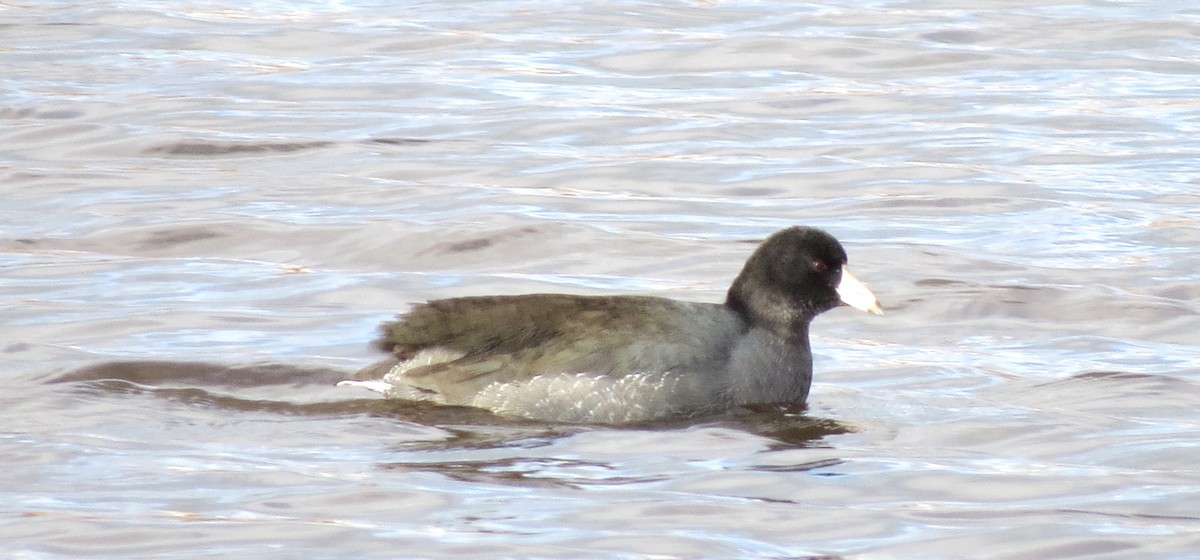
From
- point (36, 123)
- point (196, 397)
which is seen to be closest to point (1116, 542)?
point (196, 397)

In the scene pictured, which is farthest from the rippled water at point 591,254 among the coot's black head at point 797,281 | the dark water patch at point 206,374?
the coot's black head at point 797,281

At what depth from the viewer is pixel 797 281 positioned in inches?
338

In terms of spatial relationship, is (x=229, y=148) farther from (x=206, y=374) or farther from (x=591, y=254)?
(x=206, y=374)

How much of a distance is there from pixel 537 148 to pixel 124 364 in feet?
18.5

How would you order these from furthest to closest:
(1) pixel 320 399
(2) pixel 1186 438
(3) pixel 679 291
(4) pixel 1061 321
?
(3) pixel 679 291
(4) pixel 1061 321
(1) pixel 320 399
(2) pixel 1186 438

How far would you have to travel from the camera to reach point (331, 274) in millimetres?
10719

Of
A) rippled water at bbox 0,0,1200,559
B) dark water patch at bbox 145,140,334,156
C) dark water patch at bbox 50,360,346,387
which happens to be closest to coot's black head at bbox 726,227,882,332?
rippled water at bbox 0,0,1200,559

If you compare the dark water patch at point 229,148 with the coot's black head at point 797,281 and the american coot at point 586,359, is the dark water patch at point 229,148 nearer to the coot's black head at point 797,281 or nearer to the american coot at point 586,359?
the american coot at point 586,359

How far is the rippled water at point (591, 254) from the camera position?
684cm

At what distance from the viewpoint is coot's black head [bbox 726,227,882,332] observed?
8.53m

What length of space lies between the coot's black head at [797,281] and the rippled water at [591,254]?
399 millimetres

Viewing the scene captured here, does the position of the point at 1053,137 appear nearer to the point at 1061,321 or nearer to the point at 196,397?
the point at 1061,321

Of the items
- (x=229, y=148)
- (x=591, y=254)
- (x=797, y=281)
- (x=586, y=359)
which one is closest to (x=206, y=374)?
(x=586, y=359)

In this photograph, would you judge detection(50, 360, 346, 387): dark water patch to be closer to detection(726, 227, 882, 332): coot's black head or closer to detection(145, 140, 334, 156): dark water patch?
detection(726, 227, 882, 332): coot's black head
